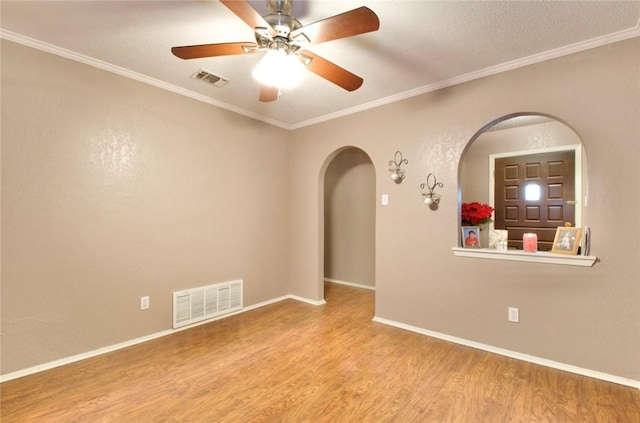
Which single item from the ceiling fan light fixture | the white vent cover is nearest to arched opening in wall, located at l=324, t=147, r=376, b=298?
the white vent cover

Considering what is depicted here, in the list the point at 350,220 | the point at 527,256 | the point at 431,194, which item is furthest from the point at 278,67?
the point at 350,220

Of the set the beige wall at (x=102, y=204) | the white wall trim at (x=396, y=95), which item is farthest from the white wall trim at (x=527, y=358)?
the white wall trim at (x=396, y=95)

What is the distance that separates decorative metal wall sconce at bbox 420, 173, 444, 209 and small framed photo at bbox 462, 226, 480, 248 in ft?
1.21

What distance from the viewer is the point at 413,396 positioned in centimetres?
201

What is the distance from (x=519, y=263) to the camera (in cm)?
252

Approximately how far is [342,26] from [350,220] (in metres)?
3.71

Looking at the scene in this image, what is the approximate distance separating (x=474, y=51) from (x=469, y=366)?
99.8 inches

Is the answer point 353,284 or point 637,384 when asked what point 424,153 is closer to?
point 637,384

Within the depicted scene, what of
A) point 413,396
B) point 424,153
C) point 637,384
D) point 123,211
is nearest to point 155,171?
point 123,211

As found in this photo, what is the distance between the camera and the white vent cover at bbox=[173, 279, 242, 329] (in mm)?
3055

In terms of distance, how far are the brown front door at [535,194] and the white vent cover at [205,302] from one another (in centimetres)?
389

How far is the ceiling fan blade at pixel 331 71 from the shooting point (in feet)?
6.13

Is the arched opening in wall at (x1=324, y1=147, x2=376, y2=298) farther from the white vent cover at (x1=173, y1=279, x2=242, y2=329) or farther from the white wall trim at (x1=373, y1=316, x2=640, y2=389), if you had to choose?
the white vent cover at (x1=173, y1=279, x2=242, y2=329)

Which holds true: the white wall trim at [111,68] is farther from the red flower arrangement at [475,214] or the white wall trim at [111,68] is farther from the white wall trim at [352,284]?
the white wall trim at [352,284]
